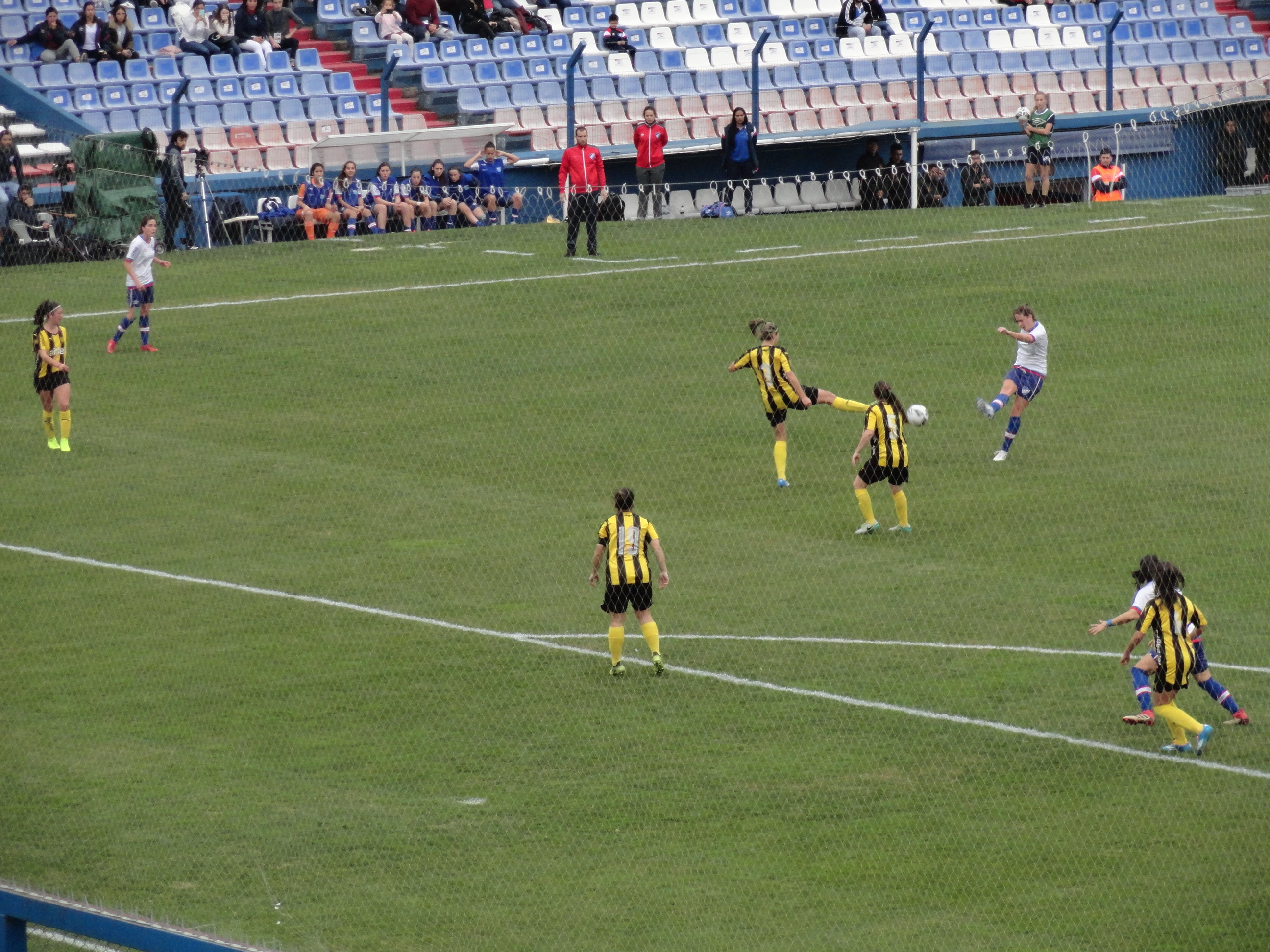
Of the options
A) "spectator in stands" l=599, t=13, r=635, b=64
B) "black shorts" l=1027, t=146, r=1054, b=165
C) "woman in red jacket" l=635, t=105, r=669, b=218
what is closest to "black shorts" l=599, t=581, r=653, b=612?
"black shorts" l=1027, t=146, r=1054, b=165

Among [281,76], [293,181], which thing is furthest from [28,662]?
[281,76]

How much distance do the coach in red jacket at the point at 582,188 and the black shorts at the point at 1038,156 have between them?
523 centimetres

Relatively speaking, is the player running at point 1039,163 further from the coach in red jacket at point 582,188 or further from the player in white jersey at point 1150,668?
the player in white jersey at point 1150,668

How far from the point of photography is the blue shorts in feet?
68.9

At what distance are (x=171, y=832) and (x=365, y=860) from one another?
133 centimetres

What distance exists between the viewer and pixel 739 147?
30.8m

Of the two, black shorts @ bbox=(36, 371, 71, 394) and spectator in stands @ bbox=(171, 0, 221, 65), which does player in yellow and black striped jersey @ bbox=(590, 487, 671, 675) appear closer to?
black shorts @ bbox=(36, 371, 71, 394)

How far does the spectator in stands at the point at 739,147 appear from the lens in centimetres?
3067

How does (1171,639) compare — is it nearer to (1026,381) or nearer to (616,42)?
(1026,381)

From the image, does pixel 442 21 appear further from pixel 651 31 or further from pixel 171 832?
pixel 171 832

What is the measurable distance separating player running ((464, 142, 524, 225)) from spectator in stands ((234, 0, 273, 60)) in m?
5.16

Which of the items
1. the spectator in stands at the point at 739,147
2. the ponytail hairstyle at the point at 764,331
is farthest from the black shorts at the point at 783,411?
the spectator in stands at the point at 739,147

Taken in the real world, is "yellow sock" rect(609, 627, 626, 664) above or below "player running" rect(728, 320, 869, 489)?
below

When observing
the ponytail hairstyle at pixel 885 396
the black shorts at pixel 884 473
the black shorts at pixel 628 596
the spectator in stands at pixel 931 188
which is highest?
the spectator in stands at pixel 931 188
